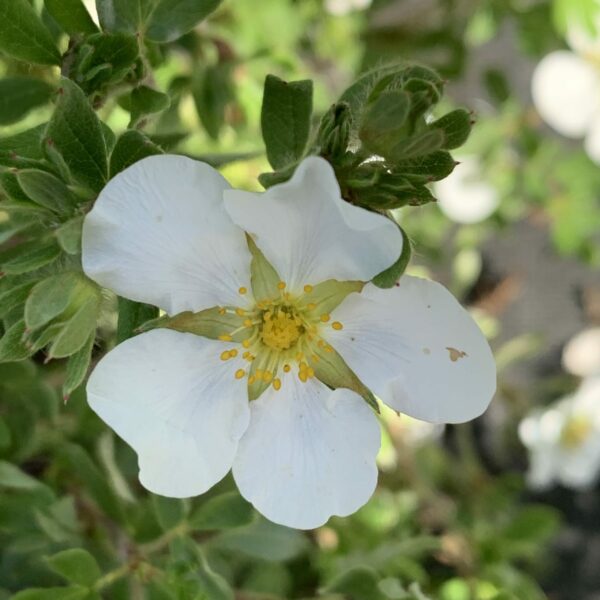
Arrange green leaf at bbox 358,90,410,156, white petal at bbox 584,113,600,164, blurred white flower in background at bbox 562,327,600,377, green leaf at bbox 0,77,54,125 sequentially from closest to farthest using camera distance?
green leaf at bbox 358,90,410,156 < green leaf at bbox 0,77,54,125 < white petal at bbox 584,113,600,164 < blurred white flower in background at bbox 562,327,600,377

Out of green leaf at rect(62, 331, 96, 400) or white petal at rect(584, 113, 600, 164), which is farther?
white petal at rect(584, 113, 600, 164)

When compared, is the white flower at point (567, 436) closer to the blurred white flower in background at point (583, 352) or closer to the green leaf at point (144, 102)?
the blurred white flower in background at point (583, 352)

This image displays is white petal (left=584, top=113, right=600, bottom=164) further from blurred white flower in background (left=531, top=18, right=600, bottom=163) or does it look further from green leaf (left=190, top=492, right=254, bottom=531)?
green leaf (left=190, top=492, right=254, bottom=531)

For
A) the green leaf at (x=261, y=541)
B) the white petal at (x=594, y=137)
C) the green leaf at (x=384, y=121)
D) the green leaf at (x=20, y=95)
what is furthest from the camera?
the white petal at (x=594, y=137)

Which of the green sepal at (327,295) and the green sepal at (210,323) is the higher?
the green sepal at (327,295)

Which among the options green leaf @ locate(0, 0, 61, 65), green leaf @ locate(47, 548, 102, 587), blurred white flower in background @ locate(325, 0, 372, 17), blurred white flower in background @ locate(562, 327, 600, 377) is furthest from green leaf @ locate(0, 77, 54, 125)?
blurred white flower in background @ locate(562, 327, 600, 377)

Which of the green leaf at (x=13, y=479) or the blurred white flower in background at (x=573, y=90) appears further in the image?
the blurred white flower in background at (x=573, y=90)

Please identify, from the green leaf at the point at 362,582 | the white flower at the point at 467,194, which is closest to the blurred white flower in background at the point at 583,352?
the white flower at the point at 467,194
